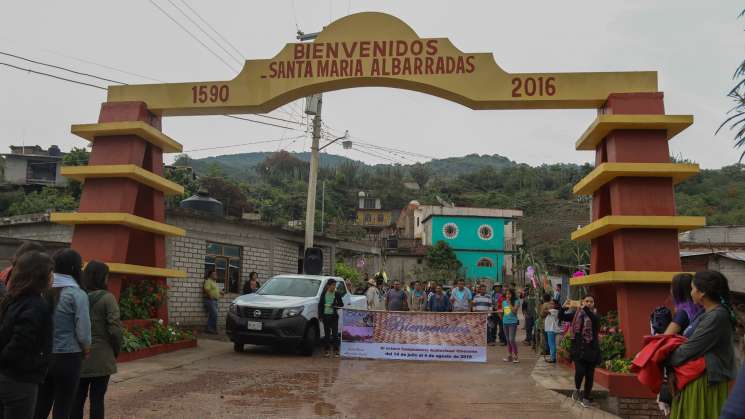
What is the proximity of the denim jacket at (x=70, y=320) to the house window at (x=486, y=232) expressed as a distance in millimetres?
50353

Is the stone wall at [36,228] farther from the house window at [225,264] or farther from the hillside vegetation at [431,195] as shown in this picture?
the hillside vegetation at [431,195]

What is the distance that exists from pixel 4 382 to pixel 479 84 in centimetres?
897

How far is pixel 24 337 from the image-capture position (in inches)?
159

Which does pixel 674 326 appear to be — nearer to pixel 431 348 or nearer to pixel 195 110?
pixel 431 348

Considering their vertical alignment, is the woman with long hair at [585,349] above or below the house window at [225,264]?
below

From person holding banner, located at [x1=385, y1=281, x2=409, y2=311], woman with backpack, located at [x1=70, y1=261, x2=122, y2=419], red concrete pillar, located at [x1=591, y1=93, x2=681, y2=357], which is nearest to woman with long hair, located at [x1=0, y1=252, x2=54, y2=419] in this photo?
woman with backpack, located at [x1=70, y1=261, x2=122, y2=419]

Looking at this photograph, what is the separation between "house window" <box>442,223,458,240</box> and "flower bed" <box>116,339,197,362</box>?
41646 millimetres

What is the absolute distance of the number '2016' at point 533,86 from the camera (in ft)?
36.0

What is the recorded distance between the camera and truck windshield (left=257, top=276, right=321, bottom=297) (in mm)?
14094

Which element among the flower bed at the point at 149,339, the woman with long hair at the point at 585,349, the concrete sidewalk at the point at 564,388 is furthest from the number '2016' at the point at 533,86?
the flower bed at the point at 149,339

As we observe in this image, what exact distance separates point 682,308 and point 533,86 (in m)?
6.07

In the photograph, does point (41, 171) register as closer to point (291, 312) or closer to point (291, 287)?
point (291, 287)

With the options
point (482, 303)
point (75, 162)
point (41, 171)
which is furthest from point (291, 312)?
point (41, 171)

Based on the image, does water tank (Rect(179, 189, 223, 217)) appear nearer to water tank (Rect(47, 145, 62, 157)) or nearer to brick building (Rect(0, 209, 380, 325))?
brick building (Rect(0, 209, 380, 325))
